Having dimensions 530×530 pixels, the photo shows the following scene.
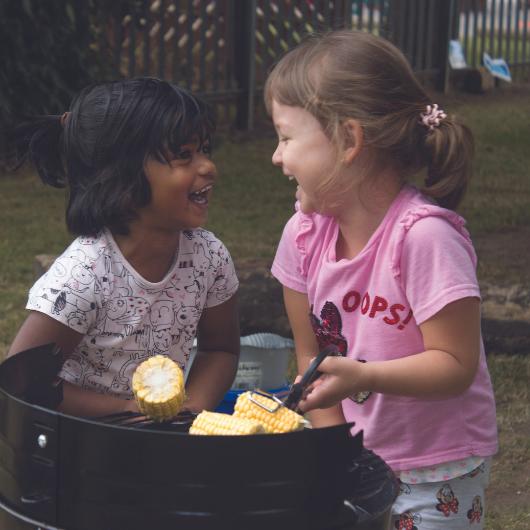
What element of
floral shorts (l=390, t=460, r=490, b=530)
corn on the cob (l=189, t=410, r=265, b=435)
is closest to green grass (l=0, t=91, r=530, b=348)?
floral shorts (l=390, t=460, r=490, b=530)

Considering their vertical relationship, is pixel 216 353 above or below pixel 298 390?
below

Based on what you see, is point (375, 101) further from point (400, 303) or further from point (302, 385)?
point (302, 385)

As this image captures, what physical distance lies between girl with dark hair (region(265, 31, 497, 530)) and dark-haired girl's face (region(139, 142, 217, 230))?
205 mm

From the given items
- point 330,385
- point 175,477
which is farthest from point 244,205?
point 175,477

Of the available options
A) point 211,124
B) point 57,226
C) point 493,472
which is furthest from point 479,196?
point 211,124

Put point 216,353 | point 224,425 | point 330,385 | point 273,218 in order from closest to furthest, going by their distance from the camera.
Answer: point 224,425 → point 330,385 → point 216,353 → point 273,218

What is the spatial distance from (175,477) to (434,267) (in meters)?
0.71

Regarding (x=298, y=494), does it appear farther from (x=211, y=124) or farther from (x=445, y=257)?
(x=211, y=124)

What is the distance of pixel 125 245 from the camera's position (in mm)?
2432

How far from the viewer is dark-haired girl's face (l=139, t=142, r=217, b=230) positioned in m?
2.33

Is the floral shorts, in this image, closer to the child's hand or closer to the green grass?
the child's hand

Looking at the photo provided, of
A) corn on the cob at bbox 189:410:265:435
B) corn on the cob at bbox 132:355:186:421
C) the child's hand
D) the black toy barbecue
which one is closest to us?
the black toy barbecue

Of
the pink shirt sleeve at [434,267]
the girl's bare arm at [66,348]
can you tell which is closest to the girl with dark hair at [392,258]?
the pink shirt sleeve at [434,267]

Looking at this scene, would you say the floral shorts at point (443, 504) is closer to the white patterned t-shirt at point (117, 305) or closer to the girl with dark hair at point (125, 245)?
the girl with dark hair at point (125, 245)
